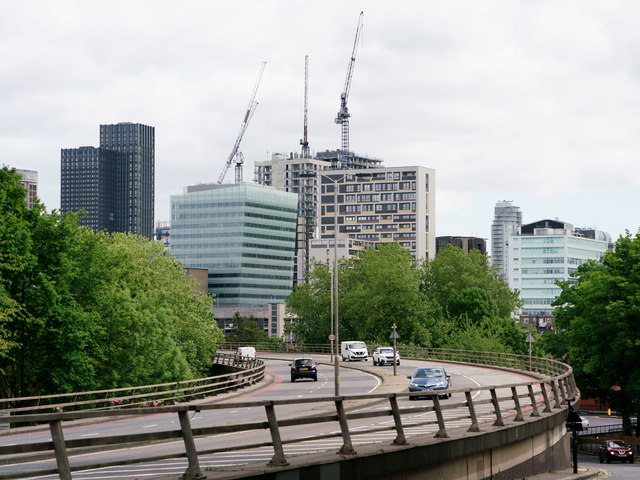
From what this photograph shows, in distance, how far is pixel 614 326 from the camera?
70.9m

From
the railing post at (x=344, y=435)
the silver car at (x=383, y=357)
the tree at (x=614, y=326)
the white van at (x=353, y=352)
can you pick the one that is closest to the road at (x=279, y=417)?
the railing post at (x=344, y=435)

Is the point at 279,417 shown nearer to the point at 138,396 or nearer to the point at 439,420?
the point at 439,420

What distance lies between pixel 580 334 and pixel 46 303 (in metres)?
38.5

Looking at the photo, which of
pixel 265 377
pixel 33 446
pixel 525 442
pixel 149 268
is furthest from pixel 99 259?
pixel 33 446

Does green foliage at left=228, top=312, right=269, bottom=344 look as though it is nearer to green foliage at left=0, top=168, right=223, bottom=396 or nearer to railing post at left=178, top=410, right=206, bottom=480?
green foliage at left=0, top=168, right=223, bottom=396

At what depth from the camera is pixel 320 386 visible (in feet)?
211

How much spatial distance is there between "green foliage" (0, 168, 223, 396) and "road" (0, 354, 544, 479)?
9547 mm

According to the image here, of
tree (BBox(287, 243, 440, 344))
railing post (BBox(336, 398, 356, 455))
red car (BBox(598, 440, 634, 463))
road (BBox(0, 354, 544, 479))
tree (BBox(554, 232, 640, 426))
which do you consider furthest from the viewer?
tree (BBox(287, 243, 440, 344))

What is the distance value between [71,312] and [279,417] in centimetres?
3420

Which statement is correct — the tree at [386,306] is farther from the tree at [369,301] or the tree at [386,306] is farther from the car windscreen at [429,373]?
the car windscreen at [429,373]

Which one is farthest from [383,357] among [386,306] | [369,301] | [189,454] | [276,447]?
[189,454]

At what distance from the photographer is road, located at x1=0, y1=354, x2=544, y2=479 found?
11508 millimetres

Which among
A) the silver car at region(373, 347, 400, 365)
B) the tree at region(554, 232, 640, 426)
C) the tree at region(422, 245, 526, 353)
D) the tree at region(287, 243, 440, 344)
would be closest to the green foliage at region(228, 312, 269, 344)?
the tree at region(287, 243, 440, 344)

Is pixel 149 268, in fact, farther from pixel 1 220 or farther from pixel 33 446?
pixel 33 446
